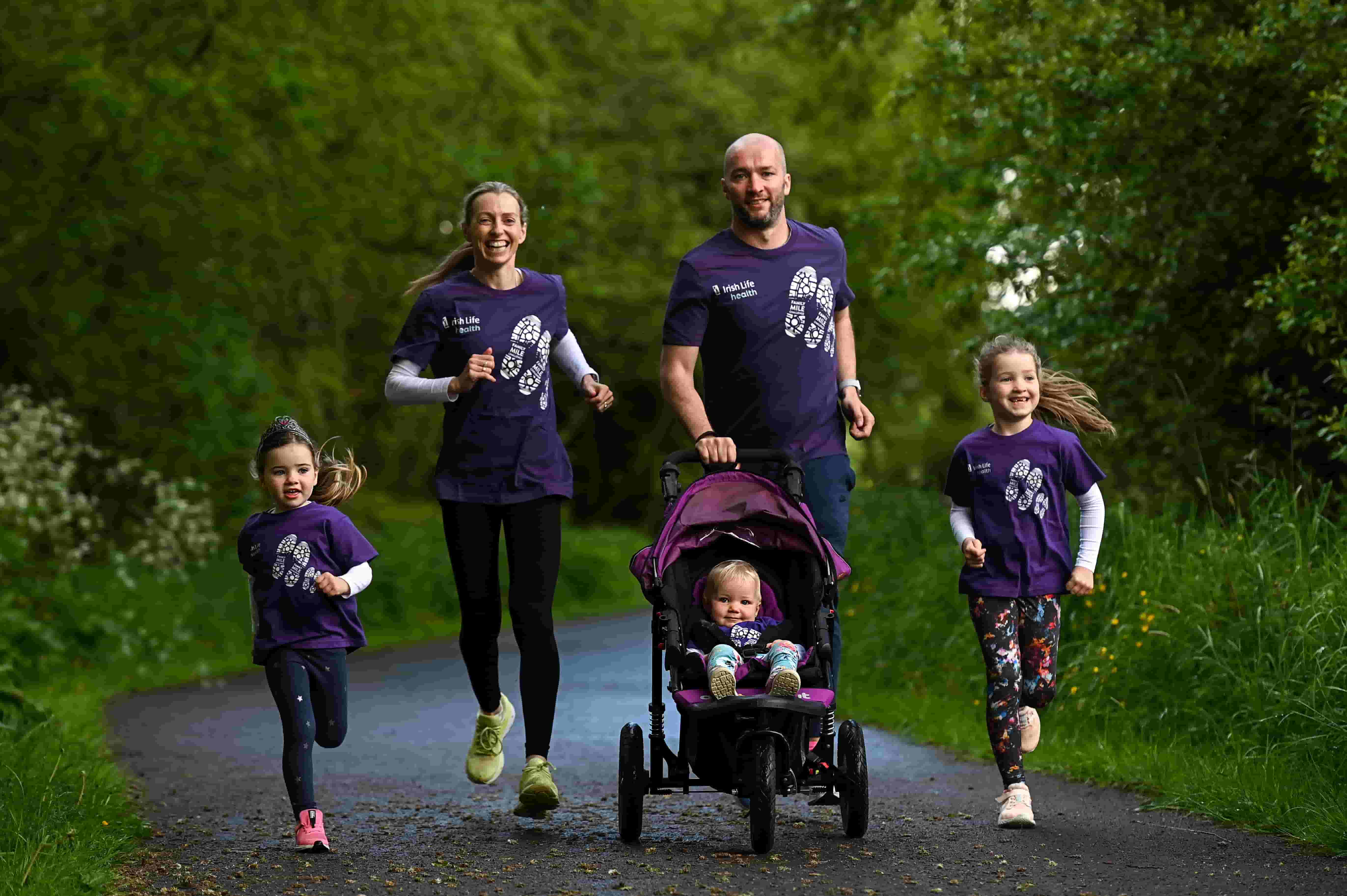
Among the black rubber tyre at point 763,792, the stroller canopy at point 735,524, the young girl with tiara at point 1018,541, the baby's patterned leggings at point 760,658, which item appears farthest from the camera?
the young girl with tiara at point 1018,541

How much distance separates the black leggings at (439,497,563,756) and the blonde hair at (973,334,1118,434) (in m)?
1.75

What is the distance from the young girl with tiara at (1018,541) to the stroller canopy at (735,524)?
604mm

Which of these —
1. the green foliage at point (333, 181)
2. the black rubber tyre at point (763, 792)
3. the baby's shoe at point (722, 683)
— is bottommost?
the black rubber tyre at point (763, 792)

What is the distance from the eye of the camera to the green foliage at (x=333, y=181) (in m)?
17.3

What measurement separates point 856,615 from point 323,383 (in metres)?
10.5

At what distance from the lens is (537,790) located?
6496 millimetres

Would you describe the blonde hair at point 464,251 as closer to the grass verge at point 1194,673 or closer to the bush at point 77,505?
the grass verge at point 1194,673

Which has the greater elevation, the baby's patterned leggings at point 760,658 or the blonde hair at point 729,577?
the blonde hair at point 729,577

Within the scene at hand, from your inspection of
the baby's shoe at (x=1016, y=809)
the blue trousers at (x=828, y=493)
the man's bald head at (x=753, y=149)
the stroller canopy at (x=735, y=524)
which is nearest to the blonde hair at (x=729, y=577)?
the stroller canopy at (x=735, y=524)

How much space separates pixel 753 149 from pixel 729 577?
1.62 m

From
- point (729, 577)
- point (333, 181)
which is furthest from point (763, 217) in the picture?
point (333, 181)

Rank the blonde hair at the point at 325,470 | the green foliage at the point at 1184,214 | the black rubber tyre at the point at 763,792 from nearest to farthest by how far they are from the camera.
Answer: the black rubber tyre at the point at 763,792
the blonde hair at the point at 325,470
the green foliage at the point at 1184,214

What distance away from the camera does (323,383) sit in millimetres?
21953

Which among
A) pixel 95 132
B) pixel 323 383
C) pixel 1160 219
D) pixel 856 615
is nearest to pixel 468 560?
pixel 1160 219
